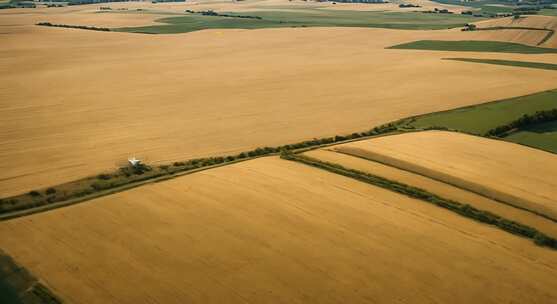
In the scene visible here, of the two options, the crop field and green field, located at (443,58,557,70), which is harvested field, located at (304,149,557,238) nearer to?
the crop field

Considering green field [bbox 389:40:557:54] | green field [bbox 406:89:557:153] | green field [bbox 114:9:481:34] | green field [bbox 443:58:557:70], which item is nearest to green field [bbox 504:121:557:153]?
green field [bbox 406:89:557:153]

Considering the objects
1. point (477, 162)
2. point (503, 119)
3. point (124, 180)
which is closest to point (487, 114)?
point (503, 119)

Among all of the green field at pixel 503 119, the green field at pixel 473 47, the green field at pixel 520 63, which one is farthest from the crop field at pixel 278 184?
the green field at pixel 473 47

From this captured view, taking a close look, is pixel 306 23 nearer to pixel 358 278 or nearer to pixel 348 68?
pixel 348 68

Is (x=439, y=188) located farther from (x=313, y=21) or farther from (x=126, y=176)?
(x=313, y=21)

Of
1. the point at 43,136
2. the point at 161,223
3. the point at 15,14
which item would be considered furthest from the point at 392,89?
the point at 15,14

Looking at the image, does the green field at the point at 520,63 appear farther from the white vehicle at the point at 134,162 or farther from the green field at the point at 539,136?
the white vehicle at the point at 134,162
